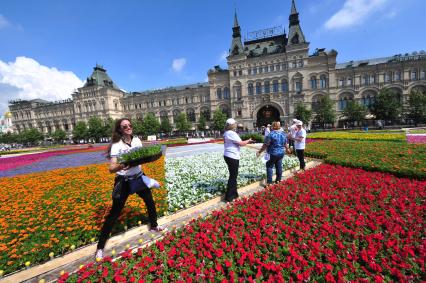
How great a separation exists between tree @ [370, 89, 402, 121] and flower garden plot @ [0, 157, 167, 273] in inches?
1833

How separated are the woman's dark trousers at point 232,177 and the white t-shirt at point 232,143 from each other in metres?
0.14

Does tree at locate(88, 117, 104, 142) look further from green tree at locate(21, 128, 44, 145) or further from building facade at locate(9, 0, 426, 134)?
green tree at locate(21, 128, 44, 145)

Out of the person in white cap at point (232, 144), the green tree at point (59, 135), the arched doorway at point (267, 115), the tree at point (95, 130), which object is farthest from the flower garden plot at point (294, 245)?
the green tree at point (59, 135)

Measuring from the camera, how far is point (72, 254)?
3.57 meters

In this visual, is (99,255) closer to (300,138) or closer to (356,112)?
(300,138)

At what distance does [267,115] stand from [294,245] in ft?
163

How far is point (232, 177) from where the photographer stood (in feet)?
17.9

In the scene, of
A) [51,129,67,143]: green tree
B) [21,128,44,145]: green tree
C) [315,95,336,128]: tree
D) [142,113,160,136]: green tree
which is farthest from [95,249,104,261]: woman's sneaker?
[21,128,44,145]: green tree

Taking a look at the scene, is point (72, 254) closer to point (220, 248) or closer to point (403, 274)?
point (220, 248)

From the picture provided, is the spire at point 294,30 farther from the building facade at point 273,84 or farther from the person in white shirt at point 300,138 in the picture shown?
the person in white shirt at point 300,138

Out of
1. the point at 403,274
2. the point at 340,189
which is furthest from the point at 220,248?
the point at 340,189

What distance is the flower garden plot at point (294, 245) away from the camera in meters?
2.74

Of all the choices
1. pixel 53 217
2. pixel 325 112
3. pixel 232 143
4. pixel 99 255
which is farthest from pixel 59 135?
pixel 232 143

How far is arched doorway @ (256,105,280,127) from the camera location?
165ft
